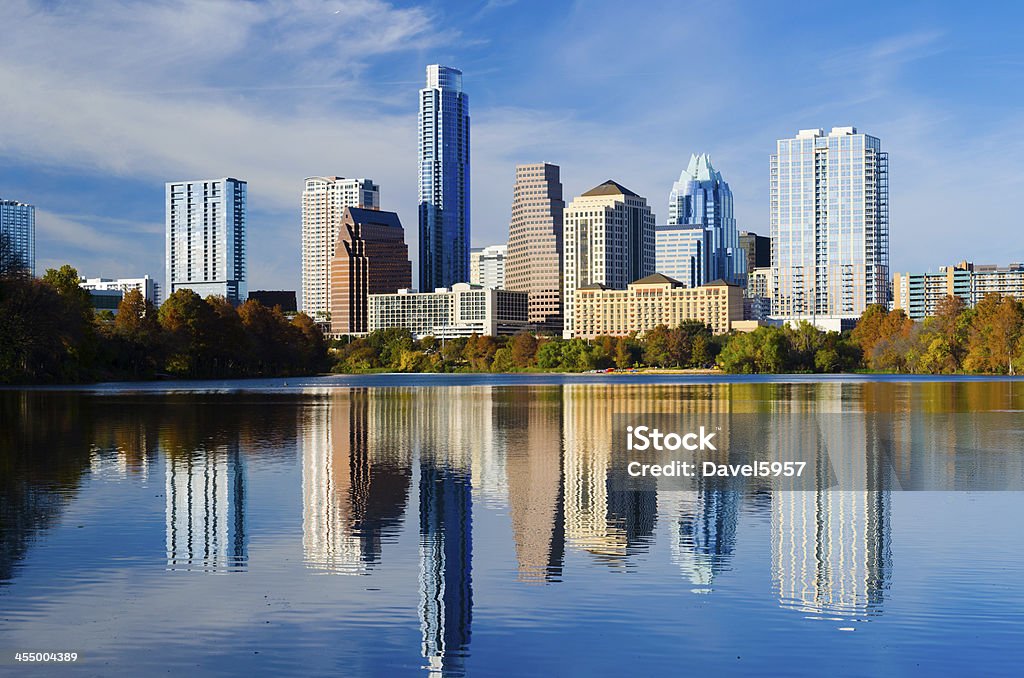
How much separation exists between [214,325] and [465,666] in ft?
514

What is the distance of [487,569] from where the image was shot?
65.4 ft

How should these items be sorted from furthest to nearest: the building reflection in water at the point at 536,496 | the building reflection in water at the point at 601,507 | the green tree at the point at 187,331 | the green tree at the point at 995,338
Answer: the green tree at the point at 995,338, the green tree at the point at 187,331, the building reflection in water at the point at 601,507, the building reflection in water at the point at 536,496

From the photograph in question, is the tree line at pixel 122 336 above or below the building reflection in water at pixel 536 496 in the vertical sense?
above

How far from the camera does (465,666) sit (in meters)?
14.4

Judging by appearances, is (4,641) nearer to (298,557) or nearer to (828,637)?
(298,557)

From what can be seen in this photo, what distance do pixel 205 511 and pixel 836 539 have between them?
46.1 feet

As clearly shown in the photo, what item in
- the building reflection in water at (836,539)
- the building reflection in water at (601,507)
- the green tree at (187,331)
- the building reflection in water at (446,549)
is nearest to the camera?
the building reflection in water at (446,549)

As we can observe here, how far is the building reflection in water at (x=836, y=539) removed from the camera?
1795cm

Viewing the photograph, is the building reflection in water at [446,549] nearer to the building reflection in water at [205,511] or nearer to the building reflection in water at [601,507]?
the building reflection in water at [601,507]

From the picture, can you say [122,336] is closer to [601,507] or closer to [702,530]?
[601,507]

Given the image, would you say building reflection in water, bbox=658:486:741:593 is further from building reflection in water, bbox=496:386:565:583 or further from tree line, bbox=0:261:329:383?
tree line, bbox=0:261:329:383

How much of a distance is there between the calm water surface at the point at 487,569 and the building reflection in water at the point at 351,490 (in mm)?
116

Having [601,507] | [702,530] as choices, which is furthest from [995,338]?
[702,530]

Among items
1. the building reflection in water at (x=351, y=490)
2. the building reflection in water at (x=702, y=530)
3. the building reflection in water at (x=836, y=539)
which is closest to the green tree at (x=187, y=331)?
the building reflection in water at (x=351, y=490)
